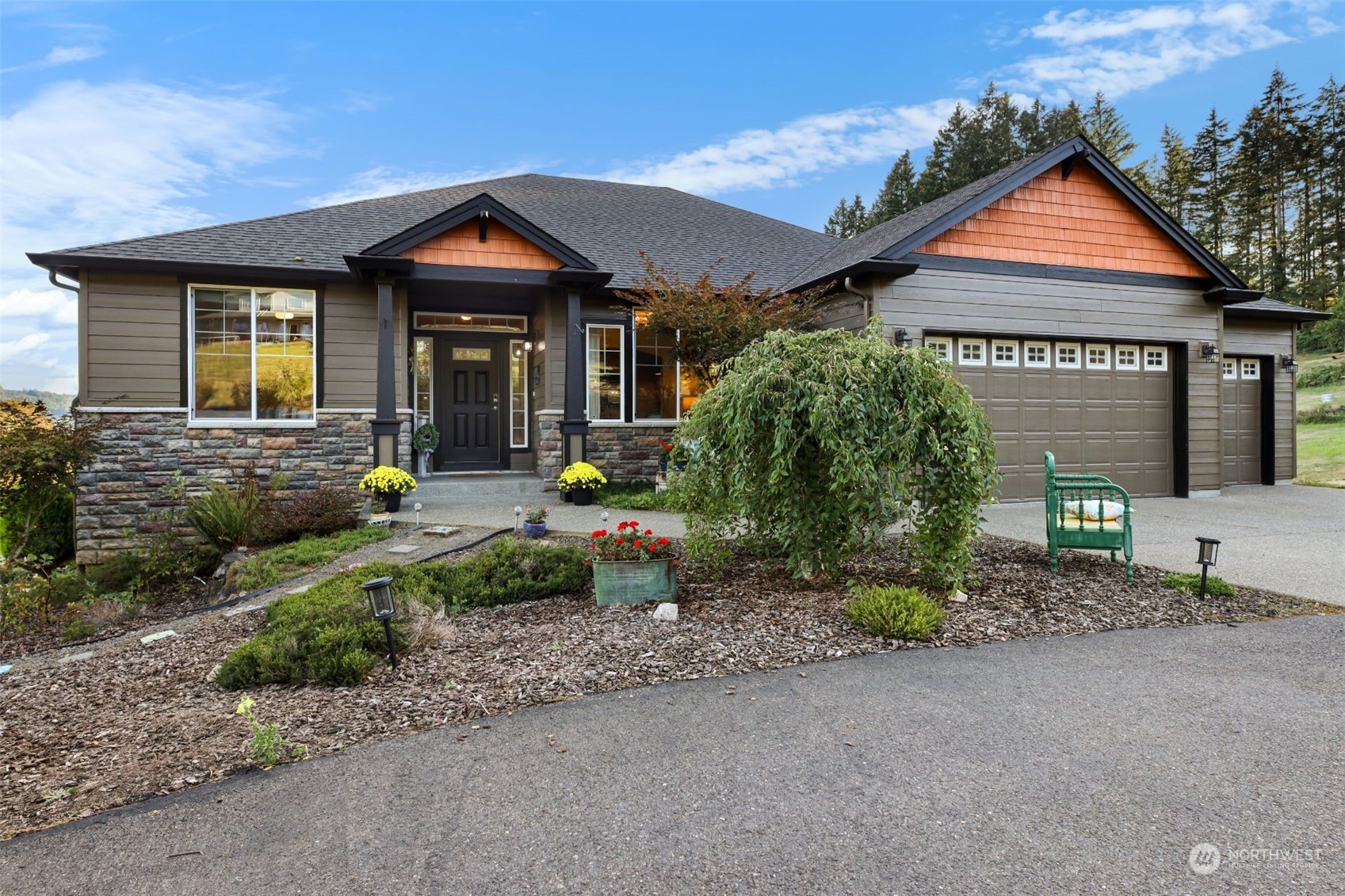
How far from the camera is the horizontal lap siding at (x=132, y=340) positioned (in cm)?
905

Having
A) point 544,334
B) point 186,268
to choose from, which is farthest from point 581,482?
point 186,268

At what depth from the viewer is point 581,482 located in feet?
31.8

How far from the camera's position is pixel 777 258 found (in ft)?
42.4

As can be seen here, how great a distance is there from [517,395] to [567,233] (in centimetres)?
303

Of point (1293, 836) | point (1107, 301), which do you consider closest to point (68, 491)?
point (1293, 836)

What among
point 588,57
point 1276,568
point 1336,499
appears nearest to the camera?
point 1276,568

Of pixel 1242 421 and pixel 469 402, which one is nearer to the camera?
pixel 469 402

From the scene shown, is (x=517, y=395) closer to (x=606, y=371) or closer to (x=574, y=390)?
(x=606, y=371)

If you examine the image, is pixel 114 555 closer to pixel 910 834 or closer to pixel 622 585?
pixel 622 585

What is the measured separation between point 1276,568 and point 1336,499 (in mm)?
6733

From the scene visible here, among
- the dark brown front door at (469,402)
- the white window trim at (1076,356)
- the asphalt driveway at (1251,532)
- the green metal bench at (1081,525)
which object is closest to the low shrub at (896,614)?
the green metal bench at (1081,525)

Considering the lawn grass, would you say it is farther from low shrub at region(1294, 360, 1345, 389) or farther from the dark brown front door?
low shrub at region(1294, 360, 1345, 389)

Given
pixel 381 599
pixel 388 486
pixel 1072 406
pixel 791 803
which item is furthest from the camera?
Answer: pixel 1072 406

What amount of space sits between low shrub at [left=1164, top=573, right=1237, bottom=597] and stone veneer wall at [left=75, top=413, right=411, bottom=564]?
29.0 feet
